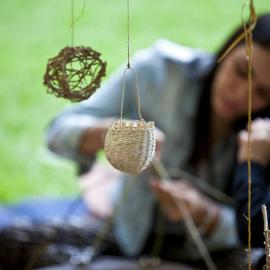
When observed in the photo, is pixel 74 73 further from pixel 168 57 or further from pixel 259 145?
pixel 168 57

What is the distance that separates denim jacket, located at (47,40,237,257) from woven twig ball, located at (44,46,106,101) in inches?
22.3

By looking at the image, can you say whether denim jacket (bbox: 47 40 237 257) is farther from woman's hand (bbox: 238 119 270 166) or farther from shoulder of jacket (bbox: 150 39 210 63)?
woman's hand (bbox: 238 119 270 166)

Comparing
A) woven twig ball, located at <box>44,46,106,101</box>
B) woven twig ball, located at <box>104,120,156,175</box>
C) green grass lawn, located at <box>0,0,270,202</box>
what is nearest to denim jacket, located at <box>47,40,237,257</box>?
woven twig ball, located at <box>44,46,106,101</box>

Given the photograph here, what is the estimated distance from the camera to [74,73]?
2.30 feet

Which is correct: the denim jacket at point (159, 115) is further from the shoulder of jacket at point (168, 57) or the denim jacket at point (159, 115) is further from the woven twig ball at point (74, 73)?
the woven twig ball at point (74, 73)

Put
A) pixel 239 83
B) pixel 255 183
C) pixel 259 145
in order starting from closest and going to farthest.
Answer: pixel 255 183 → pixel 259 145 → pixel 239 83

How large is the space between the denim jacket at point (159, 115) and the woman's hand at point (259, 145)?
12.0 inches

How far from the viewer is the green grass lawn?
84.9 inches

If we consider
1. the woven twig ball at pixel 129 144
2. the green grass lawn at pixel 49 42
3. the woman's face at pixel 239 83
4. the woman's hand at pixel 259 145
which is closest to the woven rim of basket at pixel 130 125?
the woven twig ball at pixel 129 144

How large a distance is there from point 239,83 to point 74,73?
0.51m

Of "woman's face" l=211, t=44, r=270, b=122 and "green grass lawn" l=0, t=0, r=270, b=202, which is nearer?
"woman's face" l=211, t=44, r=270, b=122

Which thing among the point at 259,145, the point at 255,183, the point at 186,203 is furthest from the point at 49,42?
the point at 255,183

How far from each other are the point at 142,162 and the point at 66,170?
1.61m

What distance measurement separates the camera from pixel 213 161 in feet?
4.33
